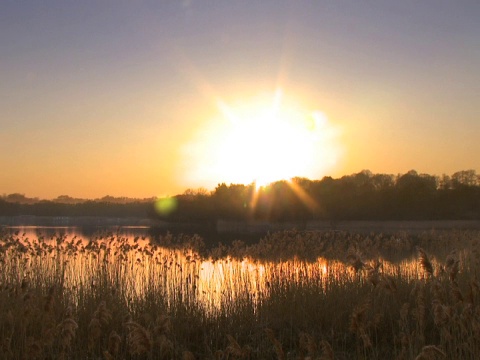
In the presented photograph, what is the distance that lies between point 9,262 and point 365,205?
6625 centimetres

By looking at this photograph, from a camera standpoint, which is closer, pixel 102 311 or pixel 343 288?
pixel 102 311

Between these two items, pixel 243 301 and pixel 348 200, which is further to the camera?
pixel 348 200

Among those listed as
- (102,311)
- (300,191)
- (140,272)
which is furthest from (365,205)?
(102,311)

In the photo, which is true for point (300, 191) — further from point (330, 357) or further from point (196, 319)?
point (330, 357)

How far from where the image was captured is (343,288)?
10.0 metres

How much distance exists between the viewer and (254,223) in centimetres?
7794

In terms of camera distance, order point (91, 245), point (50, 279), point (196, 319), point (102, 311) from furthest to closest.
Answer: point (91, 245) < point (50, 279) < point (196, 319) < point (102, 311)

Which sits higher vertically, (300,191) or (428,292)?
(300,191)

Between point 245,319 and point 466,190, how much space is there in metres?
68.2

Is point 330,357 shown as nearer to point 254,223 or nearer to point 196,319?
point 196,319

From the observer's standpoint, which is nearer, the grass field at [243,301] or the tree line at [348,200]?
the grass field at [243,301]

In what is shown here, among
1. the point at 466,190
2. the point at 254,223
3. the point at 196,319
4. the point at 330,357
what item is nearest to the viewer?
the point at 330,357

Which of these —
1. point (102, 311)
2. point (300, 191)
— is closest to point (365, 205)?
point (300, 191)

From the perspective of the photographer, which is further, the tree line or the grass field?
the tree line
